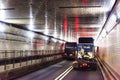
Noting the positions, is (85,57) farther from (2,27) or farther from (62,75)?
(2,27)

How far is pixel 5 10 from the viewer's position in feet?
76.0

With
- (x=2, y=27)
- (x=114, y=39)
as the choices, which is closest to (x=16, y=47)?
(x=2, y=27)

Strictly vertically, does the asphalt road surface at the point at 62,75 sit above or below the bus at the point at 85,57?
below

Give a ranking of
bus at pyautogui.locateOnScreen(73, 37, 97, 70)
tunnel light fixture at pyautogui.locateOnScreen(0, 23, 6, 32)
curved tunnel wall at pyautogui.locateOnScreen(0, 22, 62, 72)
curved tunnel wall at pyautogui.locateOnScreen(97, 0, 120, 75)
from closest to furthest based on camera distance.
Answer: curved tunnel wall at pyautogui.locateOnScreen(97, 0, 120, 75) → tunnel light fixture at pyautogui.locateOnScreen(0, 23, 6, 32) → curved tunnel wall at pyautogui.locateOnScreen(0, 22, 62, 72) → bus at pyautogui.locateOnScreen(73, 37, 97, 70)

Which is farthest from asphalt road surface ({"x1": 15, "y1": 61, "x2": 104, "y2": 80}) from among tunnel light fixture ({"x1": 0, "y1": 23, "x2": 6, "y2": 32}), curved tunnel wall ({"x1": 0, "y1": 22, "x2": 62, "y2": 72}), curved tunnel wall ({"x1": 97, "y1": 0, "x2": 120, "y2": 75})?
curved tunnel wall ({"x1": 97, "y1": 0, "x2": 120, "y2": 75})

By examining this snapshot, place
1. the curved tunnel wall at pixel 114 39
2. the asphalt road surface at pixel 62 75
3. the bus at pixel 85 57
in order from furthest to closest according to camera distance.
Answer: the bus at pixel 85 57 → the asphalt road surface at pixel 62 75 → the curved tunnel wall at pixel 114 39

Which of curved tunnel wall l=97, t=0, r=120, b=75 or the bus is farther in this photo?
the bus

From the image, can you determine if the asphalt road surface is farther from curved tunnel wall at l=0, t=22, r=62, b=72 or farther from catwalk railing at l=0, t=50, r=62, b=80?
curved tunnel wall at l=0, t=22, r=62, b=72

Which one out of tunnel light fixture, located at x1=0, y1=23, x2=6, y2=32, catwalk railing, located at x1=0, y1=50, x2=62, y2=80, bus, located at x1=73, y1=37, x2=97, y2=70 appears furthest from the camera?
bus, located at x1=73, y1=37, x2=97, y2=70

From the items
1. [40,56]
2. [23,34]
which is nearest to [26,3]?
[23,34]

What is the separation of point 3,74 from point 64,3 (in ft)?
20.0

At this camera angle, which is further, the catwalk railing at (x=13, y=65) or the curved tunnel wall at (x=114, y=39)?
the catwalk railing at (x=13, y=65)

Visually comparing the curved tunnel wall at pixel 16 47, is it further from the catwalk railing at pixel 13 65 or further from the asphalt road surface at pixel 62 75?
the asphalt road surface at pixel 62 75

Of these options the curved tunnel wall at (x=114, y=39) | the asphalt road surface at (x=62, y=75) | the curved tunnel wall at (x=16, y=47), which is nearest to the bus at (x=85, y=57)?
the asphalt road surface at (x=62, y=75)
